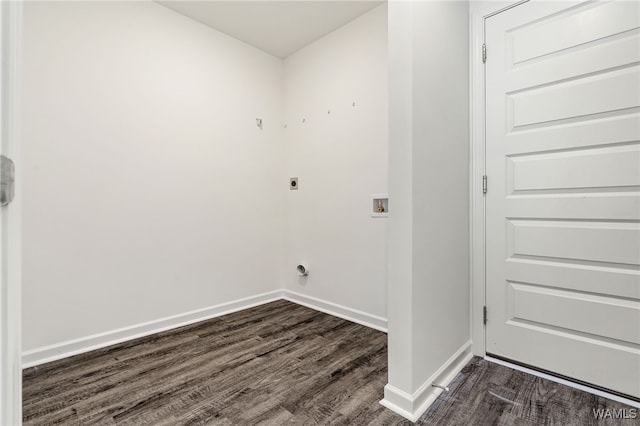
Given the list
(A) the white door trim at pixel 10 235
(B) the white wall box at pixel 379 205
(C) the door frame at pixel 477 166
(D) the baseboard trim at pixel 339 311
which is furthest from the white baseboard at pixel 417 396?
(A) the white door trim at pixel 10 235

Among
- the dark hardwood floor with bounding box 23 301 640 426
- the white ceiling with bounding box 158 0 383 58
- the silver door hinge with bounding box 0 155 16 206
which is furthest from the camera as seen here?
the white ceiling with bounding box 158 0 383 58

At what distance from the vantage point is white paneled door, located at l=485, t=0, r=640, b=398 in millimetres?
1562

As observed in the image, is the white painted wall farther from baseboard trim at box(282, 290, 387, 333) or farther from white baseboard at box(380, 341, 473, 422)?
baseboard trim at box(282, 290, 387, 333)

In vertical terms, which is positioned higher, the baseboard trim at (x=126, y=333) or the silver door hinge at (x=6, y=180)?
the silver door hinge at (x=6, y=180)

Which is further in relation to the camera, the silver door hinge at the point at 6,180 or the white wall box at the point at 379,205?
the white wall box at the point at 379,205

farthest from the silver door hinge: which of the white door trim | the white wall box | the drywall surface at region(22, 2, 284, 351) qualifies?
the white wall box

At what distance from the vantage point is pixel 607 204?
1.60 meters

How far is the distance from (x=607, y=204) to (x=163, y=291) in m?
2.96

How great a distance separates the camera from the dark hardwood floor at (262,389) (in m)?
1.47

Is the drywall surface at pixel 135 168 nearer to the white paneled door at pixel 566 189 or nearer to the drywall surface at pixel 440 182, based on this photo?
the drywall surface at pixel 440 182

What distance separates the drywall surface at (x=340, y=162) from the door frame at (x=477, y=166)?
68 centimetres

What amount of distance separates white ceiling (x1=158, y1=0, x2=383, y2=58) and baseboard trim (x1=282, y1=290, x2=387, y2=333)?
2495 millimetres

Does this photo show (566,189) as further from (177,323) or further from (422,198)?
(177,323)

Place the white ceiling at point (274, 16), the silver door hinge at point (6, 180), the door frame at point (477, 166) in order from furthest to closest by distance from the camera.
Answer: the white ceiling at point (274, 16) → the door frame at point (477, 166) → the silver door hinge at point (6, 180)
